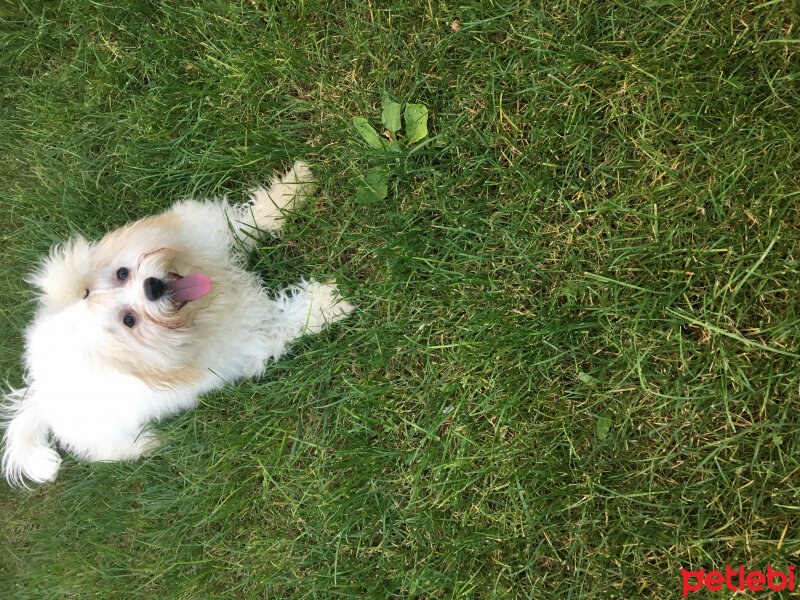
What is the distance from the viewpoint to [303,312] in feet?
8.09

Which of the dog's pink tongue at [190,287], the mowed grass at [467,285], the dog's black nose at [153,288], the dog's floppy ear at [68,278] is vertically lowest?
the mowed grass at [467,285]

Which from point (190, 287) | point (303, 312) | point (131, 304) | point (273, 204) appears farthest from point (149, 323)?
point (273, 204)

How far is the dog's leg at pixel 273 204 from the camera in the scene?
2.46 meters

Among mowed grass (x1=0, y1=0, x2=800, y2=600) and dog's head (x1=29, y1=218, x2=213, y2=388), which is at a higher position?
dog's head (x1=29, y1=218, x2=213, y2=388)

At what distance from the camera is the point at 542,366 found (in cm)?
214

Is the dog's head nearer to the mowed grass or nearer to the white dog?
the white dog

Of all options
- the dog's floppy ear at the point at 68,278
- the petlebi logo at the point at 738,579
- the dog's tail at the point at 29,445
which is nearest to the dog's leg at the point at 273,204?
the dog's floppy ear at the point at 68,278

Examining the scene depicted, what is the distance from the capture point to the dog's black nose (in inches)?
78.4

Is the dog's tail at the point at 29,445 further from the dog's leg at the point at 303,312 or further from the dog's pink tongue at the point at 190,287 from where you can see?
the dog's leg at the point at 303,312

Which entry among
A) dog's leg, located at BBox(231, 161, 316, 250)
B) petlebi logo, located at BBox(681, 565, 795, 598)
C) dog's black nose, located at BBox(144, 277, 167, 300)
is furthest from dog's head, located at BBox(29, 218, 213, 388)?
petlebi logo, located at BBox(681, 565, 795, 598)

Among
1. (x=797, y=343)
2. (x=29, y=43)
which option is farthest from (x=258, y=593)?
(x=29, y=43)

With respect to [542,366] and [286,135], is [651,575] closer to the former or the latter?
[542,366]

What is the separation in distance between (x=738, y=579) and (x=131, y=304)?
252 centimetres

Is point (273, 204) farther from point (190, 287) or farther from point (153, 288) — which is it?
point (153, 288)
